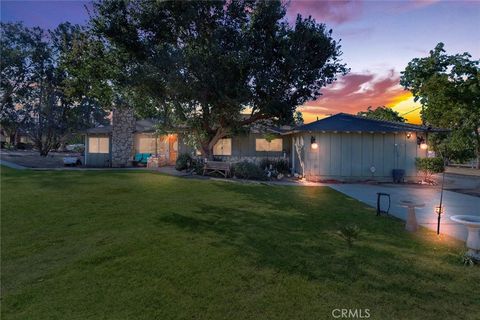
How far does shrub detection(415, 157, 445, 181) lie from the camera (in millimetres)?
15891

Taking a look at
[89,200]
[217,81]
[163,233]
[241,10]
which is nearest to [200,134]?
[217,81]

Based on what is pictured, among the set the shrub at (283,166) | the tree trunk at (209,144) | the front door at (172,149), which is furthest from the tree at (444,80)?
the front door at (172,149)

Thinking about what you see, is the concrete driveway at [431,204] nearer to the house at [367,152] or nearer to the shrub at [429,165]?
the shrub at [429,165]

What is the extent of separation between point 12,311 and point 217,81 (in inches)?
545

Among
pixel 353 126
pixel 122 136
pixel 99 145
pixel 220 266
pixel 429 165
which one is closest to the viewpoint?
pixel 220 266

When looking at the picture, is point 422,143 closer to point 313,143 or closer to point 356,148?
point 356,148

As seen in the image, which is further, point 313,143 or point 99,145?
point 99,145

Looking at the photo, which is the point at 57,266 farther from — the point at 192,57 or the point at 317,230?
the point at 192,57

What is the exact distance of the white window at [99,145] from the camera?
2556cm

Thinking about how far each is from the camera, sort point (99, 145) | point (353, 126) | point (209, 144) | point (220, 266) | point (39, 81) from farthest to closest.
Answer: point (39, 81) → point (99, 145) → point (209, 144) → point (353, 126) → point (220, 266)

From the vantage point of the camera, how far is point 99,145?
84.0 ft

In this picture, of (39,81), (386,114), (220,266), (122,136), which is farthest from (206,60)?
(386,114)

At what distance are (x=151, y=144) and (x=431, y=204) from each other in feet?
71.0

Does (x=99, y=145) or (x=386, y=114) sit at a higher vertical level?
(x=386, y=114)
